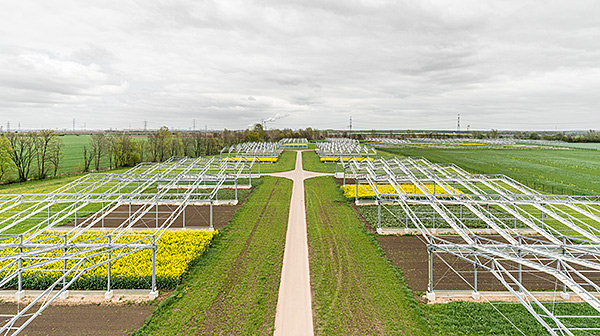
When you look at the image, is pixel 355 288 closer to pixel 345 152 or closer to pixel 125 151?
pixel 345 152

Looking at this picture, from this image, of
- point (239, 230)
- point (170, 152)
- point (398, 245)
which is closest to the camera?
point (398, 245)

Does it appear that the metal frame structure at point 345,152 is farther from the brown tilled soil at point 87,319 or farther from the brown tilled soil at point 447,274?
the brown tilled soil at point 87,319

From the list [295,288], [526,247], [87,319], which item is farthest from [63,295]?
[526,247]

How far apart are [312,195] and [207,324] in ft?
78.9

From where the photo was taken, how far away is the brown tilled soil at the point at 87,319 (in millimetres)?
11148

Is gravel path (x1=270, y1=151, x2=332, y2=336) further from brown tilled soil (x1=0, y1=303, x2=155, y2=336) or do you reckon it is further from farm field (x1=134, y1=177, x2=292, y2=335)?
brown tilled soil (x1=0, y1=303, x2=155, y2=336)

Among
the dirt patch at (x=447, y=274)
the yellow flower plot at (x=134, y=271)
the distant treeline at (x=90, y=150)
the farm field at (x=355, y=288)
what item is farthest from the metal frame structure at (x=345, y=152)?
the distant treeline at (x=90, y=150)

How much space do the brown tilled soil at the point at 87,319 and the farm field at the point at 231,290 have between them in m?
0.88

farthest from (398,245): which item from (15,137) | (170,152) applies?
(170,152)

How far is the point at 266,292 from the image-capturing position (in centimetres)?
1391

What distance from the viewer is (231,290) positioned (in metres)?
14.0

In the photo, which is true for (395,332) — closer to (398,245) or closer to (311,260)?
(311,260)

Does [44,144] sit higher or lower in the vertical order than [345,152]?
higher

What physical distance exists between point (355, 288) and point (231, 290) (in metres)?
6.39
